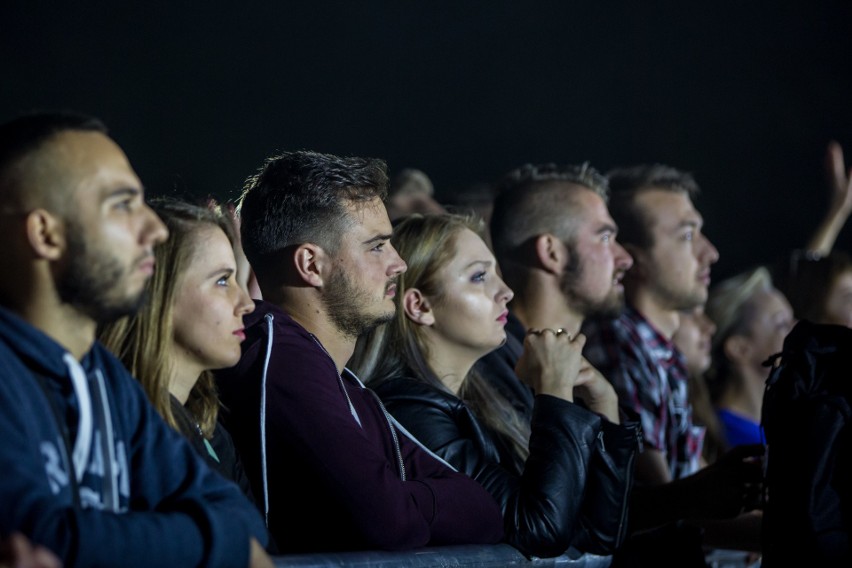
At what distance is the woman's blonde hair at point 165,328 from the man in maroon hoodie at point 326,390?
10 cm

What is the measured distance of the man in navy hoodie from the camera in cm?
138

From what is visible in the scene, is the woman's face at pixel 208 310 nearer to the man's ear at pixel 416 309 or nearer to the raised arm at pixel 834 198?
the man's ear at pixel 416 309

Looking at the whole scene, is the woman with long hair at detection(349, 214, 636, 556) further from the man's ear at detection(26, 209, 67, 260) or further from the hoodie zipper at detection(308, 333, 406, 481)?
the man's ear at detection(26, 209, 67, 260)

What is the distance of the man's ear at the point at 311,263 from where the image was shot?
7.68 ft

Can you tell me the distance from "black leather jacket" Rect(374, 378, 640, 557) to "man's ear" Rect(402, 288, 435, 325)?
18 centimetres

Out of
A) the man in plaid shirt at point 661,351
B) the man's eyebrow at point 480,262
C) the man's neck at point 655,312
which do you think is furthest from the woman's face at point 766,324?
the man's eyebrow at point 480,262

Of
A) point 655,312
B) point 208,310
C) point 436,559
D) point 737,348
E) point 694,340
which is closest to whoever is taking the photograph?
point 436,559

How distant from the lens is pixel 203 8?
394 cm

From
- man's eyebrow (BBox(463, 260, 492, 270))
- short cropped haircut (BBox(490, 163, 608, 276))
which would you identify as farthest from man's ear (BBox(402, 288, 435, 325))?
short cropped haircut (BBox(490, 163, 608, 276))

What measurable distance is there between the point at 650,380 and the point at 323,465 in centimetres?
166

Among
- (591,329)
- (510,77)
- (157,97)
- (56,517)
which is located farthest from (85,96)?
(56,517)

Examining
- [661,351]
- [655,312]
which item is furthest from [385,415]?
[655,312]

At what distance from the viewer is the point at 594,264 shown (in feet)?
11.4

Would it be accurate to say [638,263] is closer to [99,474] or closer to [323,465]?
[323,465]
